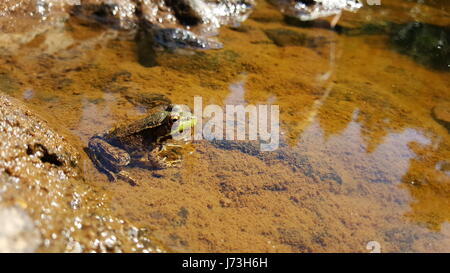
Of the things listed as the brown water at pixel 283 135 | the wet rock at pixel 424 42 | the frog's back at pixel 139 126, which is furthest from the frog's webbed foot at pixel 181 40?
the wet rock at pixel 424 42

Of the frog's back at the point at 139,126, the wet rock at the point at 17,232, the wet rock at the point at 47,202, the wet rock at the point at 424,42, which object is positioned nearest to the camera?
the wet rock at the point at 17,232

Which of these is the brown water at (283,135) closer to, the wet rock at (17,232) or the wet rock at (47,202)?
the wet rock at (47,202)

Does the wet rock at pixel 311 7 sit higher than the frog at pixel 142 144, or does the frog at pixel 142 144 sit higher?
the wet rock at pixel 311 7

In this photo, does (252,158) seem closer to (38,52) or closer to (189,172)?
(189,172)

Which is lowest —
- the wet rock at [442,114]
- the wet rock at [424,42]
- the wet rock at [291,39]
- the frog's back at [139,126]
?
the frog's back at [139,126]

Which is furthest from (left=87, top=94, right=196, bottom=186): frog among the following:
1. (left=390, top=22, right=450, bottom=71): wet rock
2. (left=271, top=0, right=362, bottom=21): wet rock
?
(left=271, top=0, right=362, bottom=21): wet rock

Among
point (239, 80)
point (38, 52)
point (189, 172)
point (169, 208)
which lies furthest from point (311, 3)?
point (169, 208)

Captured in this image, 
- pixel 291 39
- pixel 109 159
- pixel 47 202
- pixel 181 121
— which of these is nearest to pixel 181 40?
pixel 291 39
